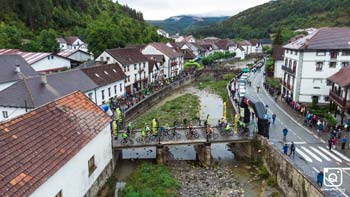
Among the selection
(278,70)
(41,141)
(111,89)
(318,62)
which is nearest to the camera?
(41,141)

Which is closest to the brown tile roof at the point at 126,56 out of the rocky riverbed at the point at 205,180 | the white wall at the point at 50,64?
the white wall at the point at 50,64

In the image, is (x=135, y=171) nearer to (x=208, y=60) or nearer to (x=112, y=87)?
(x=112, y=87)

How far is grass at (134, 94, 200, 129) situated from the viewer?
35.7m

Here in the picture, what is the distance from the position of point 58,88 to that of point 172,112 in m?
17.1

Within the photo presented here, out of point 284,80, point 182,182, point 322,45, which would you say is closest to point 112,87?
point 182,182

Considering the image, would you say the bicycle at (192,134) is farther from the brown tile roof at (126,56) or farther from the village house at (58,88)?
the brown tile roof at (126,56)


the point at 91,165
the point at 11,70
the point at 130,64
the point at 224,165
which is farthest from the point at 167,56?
the point at 91,165

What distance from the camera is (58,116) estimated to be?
1620 centimetres

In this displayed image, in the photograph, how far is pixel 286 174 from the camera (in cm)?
1852

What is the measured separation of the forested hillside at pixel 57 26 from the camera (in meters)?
59.0

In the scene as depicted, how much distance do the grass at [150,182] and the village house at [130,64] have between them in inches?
989

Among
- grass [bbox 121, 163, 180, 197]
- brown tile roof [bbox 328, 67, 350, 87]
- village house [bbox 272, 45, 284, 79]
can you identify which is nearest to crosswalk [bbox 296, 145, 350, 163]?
brown tile roof [bbox 328, 67, 350, 87]

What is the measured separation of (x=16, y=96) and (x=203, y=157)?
18.0 metres

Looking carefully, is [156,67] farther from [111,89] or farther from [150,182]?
[150,182]
